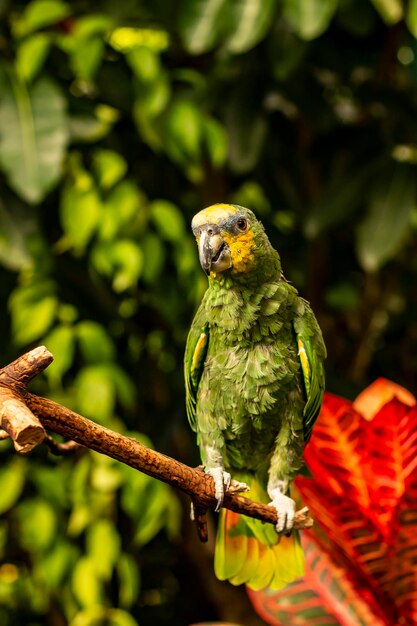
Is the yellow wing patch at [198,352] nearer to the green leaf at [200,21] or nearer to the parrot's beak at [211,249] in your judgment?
the parrot's beak at [211,249]

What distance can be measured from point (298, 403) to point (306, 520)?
77 mm

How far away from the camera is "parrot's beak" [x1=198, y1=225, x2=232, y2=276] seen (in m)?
0.40

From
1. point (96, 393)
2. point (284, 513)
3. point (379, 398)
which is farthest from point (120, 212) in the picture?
point (284, 513)

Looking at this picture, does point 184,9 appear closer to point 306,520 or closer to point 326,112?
point 326,112

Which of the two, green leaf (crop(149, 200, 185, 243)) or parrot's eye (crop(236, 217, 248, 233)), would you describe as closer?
parrot's eye (crop(236, 217, 248, 233))

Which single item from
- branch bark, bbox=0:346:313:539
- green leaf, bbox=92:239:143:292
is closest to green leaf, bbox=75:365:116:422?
green leaf, bbox=92:239:143:292

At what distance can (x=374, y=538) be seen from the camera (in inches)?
26.9

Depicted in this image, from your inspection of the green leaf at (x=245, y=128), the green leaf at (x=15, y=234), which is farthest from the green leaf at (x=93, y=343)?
the green leaf at (x=245, y=128)

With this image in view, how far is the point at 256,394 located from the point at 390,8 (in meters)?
0.84

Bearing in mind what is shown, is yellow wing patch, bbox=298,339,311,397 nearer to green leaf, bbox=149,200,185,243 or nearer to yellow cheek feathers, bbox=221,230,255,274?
yellow cheek feathers, bbox=221,230,255,274

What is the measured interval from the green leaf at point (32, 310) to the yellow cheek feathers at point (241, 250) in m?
0.67

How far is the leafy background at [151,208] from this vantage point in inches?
42.8

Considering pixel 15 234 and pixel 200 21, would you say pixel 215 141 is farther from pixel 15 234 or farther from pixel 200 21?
pixel 15 234

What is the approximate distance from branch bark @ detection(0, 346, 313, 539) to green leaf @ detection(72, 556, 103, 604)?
2.38 feet
